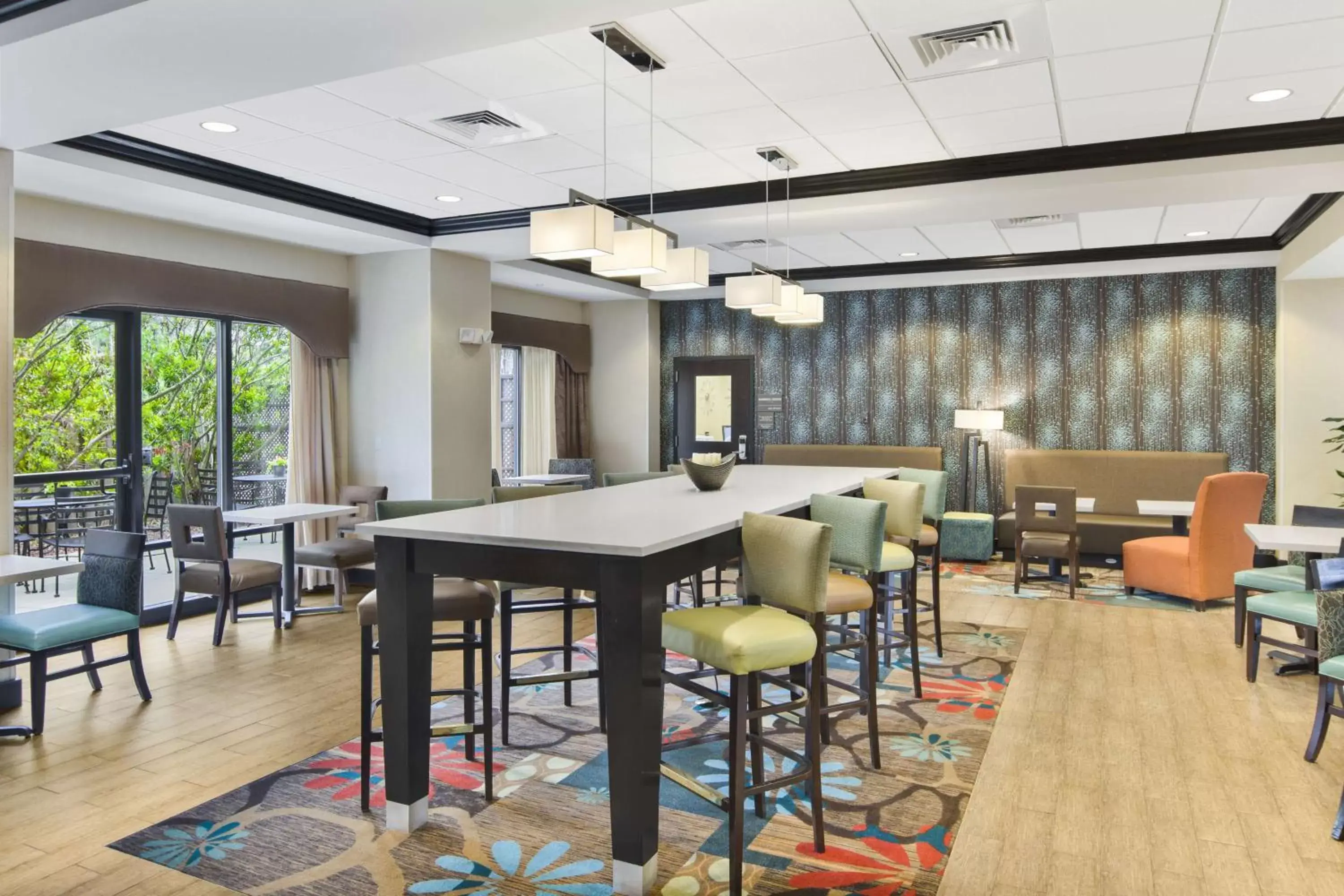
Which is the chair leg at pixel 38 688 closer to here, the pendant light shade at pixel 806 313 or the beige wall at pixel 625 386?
the pendant light shade at pixel 806 313

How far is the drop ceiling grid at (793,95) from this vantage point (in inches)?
131

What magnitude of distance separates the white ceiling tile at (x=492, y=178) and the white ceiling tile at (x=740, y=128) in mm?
760

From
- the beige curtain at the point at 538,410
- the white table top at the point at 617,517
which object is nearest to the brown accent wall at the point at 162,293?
the beige curtain at the point at 538,410

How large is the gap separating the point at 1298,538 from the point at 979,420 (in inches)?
166

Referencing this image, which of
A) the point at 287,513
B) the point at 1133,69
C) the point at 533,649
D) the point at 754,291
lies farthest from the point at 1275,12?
the point at 287,513

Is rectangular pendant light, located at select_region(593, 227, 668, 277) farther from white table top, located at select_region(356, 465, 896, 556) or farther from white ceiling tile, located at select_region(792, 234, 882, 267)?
white ceiling tile, located at select_region(792, 234, 882, 267)

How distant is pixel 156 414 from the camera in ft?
20.1

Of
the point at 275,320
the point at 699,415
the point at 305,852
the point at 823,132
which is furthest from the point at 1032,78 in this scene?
the point at 699,415

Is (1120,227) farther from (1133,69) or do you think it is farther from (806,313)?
(1133,69)

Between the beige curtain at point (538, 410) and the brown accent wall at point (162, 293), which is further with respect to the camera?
the beige curtain at point (538, 410)

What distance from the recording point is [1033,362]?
356 inches

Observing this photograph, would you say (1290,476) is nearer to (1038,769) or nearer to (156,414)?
(1038,769)

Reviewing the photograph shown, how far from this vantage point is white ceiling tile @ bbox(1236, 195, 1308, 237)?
6.09 m

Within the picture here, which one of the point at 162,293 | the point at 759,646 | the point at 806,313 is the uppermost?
the point at 162,293
